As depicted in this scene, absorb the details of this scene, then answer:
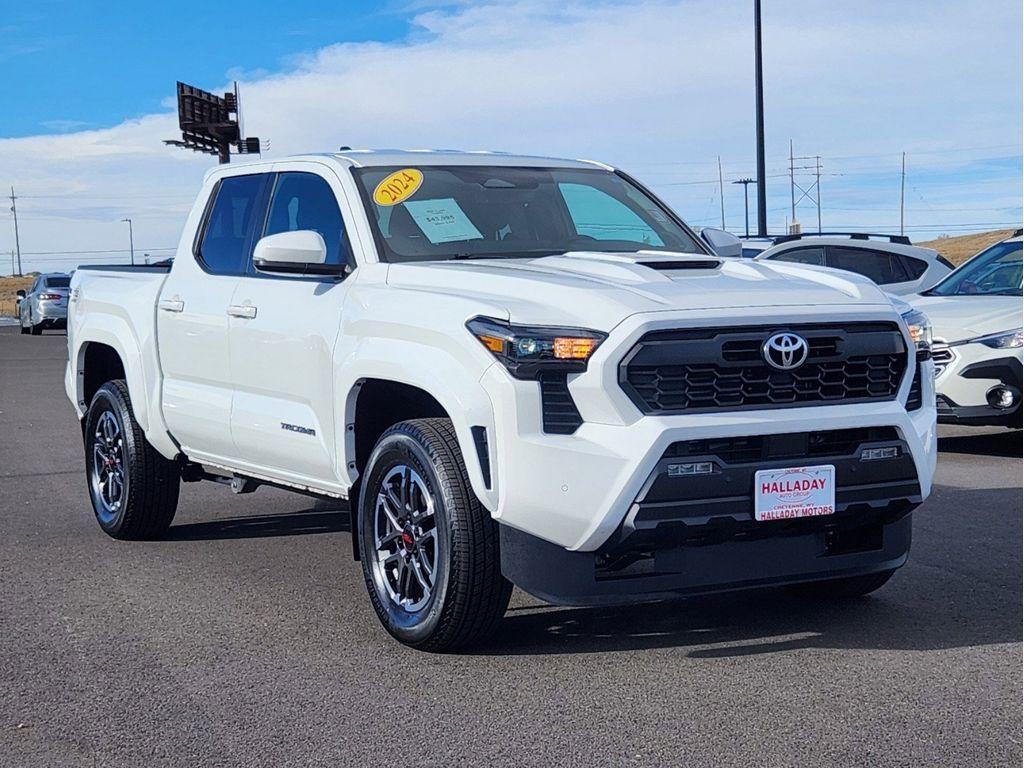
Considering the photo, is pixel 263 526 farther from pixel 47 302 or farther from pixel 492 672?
pixel 47 302

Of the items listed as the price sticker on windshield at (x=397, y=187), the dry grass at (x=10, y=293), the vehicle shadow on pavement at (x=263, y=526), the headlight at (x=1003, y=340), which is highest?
the price sticker on windshield at (x=397, y=187)

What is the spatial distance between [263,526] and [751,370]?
416 cm

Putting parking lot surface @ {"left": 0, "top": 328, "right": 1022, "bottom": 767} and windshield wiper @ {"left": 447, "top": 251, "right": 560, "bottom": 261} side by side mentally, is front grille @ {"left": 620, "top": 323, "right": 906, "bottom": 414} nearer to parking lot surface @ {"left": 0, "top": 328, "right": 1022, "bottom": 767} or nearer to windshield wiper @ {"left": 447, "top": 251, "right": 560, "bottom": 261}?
parking lot surface @ {"left": 0, "top": 328, "right": 1022, "bottom": 767}

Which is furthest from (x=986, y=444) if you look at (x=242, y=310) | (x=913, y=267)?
(x=242, y=310)

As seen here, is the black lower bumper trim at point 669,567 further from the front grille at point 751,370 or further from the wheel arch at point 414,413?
the front grille at point 751,370

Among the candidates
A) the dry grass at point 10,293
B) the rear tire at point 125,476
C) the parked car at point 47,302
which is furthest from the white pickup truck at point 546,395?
the dry grass at point 10,293

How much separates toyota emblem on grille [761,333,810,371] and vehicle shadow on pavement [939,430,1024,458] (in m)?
6.34

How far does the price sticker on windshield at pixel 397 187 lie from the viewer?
6258mm

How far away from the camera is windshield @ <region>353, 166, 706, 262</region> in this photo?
6156 millimetres

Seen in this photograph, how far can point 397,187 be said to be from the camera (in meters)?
6.33

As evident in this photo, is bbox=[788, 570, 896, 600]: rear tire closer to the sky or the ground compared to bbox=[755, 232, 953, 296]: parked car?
closer to the ground

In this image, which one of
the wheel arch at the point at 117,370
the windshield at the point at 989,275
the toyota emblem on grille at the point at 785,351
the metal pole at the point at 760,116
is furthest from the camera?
the metal pole at the point at 760,116

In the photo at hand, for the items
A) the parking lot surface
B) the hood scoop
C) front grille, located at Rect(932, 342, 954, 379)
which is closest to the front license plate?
the parking lot surface

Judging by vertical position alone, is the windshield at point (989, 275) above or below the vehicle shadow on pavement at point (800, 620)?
above
